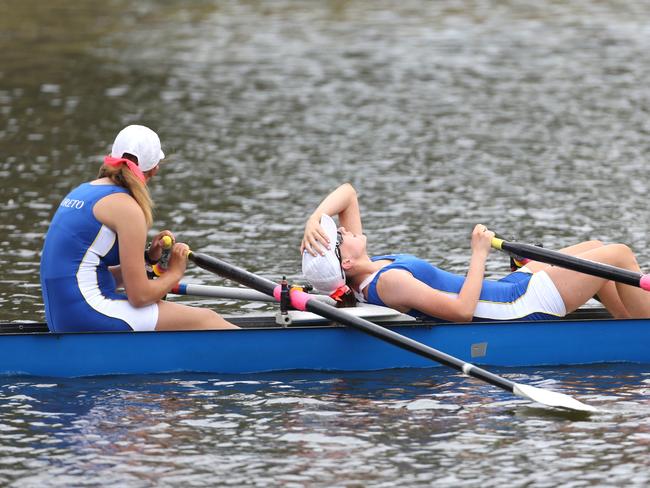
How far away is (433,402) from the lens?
12.0 m

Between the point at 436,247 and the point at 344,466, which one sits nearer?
the point at 344,466

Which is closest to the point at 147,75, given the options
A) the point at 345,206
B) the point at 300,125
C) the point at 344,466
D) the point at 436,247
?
the point at 300,125

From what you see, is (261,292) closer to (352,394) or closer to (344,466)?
(352,394)

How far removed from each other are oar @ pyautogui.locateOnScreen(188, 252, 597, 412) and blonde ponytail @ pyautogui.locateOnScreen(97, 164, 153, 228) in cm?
70

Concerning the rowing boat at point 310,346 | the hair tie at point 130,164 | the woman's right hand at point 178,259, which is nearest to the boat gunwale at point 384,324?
the rowing boat at point 310,346

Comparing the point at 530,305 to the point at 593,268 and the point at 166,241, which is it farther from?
the point at 166,241

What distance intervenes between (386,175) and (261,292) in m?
10.2

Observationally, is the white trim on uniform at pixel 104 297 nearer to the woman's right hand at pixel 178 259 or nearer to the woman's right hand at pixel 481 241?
the woman's right hand at pixel 178 259

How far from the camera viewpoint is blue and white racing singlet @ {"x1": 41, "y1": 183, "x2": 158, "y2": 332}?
12.0 meters

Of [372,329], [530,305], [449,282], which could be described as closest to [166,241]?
[372,329]

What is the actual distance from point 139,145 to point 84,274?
1.22 metres

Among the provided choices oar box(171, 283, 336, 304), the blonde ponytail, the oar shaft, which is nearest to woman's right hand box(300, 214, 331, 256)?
the oar shaft

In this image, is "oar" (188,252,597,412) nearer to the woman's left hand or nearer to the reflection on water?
the reflection on water

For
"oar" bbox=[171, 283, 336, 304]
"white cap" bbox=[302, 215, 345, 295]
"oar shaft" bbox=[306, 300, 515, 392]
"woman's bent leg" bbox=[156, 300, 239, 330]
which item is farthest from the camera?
"oar" bbox=[171, 283, 336, 304]
